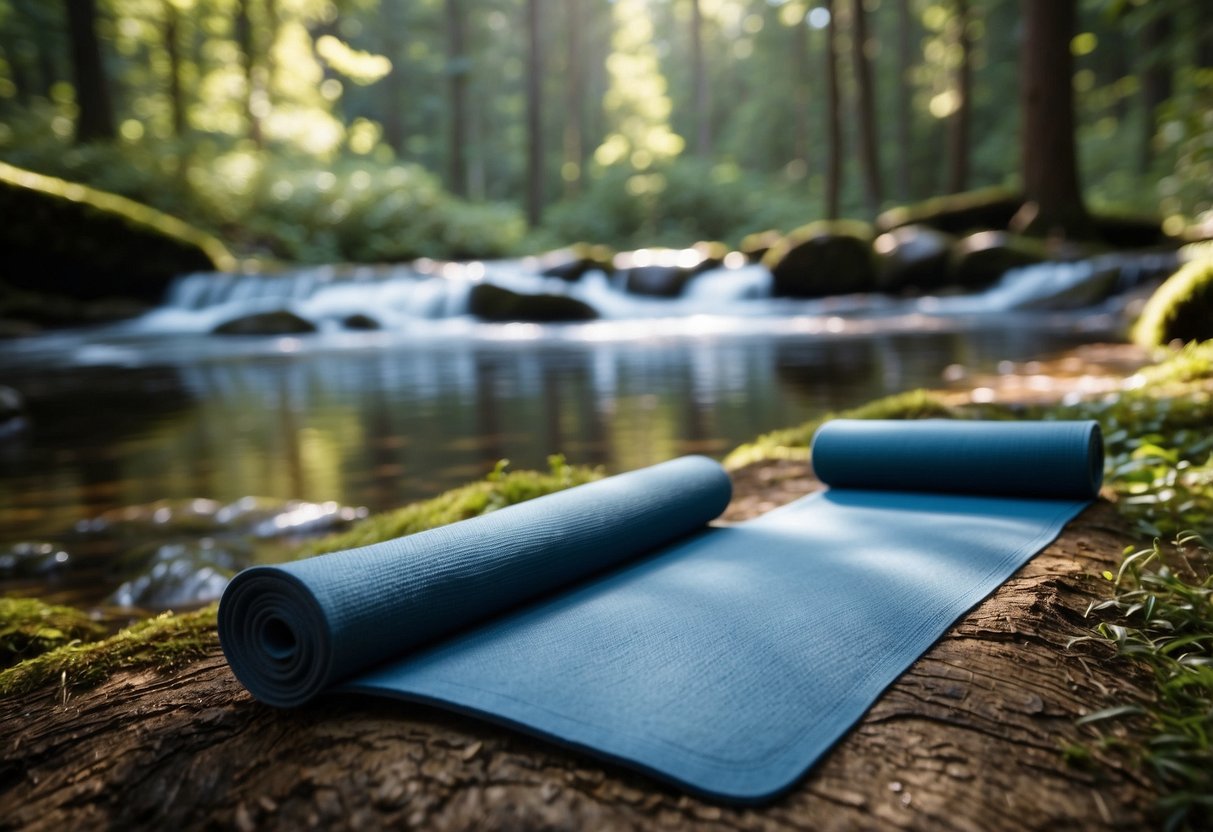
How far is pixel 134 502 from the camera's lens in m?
4.59

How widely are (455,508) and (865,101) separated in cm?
1973

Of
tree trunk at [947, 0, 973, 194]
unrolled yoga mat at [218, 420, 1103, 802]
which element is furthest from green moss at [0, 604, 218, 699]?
tree trunk at [947, 0, 973, 194]

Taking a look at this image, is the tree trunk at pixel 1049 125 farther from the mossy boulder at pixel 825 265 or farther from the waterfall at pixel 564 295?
the mossy boulder at pixel 825 265

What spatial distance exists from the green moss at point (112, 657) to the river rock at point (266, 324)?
507 inches

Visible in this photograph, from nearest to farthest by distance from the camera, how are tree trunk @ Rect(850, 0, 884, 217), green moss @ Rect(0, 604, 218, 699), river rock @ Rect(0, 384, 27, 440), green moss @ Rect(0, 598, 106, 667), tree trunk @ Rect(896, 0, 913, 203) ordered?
green moss @ Rect(0, 604, 218, 699), green moss @ Rect(0, 598, 106, 667), river rock @ Rect(0, 384, 27, 440), tree trunk @ Rect(850, 0, 884, 217), tree trunk @ Rect(896, 0, 913, 203)

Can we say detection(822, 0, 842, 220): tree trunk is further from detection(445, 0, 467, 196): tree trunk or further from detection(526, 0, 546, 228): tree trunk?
detection(445, 0, 467, 196): tree trunk

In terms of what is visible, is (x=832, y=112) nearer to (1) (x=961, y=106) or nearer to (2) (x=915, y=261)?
(1) (x=961, y=106)

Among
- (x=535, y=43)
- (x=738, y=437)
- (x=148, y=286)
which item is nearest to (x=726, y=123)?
(x=535, y=43)

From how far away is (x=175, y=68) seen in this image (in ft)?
74.3

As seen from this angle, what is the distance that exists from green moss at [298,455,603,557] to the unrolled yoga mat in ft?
2.36

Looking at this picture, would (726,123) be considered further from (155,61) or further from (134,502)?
(134,502)

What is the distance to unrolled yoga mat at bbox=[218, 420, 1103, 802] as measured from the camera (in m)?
1.51

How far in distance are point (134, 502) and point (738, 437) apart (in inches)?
144

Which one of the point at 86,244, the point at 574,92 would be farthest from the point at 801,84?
the point at 86,244
